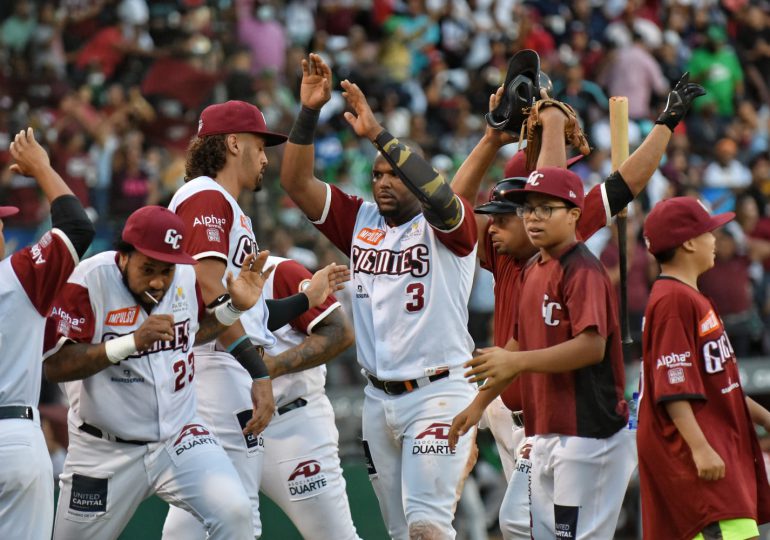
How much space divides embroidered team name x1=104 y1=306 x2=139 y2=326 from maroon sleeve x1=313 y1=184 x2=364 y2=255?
1.26 m

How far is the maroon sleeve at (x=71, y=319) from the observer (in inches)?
232

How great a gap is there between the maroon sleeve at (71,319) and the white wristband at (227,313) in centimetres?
62

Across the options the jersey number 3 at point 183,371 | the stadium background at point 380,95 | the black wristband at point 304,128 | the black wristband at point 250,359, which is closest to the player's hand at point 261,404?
the black wristband at point 250,359

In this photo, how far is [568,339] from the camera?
5.56m

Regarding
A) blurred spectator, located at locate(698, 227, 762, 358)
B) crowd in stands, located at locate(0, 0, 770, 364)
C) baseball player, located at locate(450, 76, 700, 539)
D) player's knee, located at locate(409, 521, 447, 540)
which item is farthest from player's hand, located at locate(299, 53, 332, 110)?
blurred spectator, located at locate(698, 227, 762, 358)

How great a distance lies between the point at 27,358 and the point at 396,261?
1908mm

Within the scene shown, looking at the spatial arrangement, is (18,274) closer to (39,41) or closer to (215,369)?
(215,369)

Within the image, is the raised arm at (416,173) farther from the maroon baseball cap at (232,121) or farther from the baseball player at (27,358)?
the baseball player at (27,358)

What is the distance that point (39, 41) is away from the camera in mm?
15438

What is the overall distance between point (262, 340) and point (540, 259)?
5.41 ft

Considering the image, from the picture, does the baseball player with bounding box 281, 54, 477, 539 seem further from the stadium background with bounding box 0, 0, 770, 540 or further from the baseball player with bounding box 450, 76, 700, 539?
the stadium background with bounding box 0, 0, 770, 540

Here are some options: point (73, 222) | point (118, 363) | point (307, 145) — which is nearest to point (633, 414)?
point (307, 145)

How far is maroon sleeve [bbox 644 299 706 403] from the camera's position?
545cm

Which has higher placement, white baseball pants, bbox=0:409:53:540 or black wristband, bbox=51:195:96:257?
black wristband, bbox=51:195:96:257
